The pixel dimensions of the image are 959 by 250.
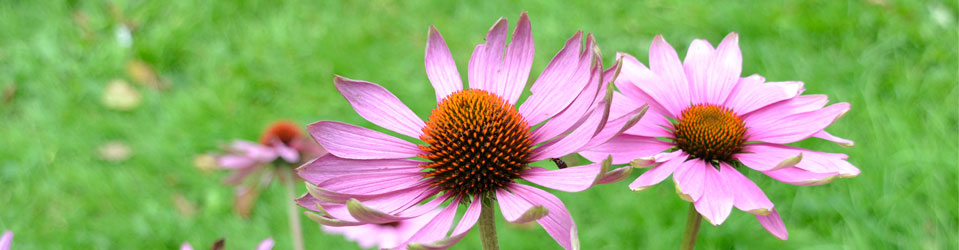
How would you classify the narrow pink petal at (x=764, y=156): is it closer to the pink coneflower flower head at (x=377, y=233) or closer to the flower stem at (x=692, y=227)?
the flower stem at (x=692, y=227)

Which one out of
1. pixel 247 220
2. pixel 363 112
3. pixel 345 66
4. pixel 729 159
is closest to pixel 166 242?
pixel 247 220

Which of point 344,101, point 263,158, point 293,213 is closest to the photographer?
point 293,213

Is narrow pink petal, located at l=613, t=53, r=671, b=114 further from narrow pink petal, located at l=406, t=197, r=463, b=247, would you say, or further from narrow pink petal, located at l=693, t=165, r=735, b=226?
narrow pink petal, located at l=406, t=197, r=463, b=247

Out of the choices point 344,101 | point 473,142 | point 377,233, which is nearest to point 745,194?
point 473,142

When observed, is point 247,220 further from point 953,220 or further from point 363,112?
point 953,220

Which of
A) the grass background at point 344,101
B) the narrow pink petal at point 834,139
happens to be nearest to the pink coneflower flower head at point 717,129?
the narrow pink petal at point 834,139

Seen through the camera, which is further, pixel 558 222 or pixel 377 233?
pixel 377 233

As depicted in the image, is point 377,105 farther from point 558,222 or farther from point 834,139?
point 834,139
